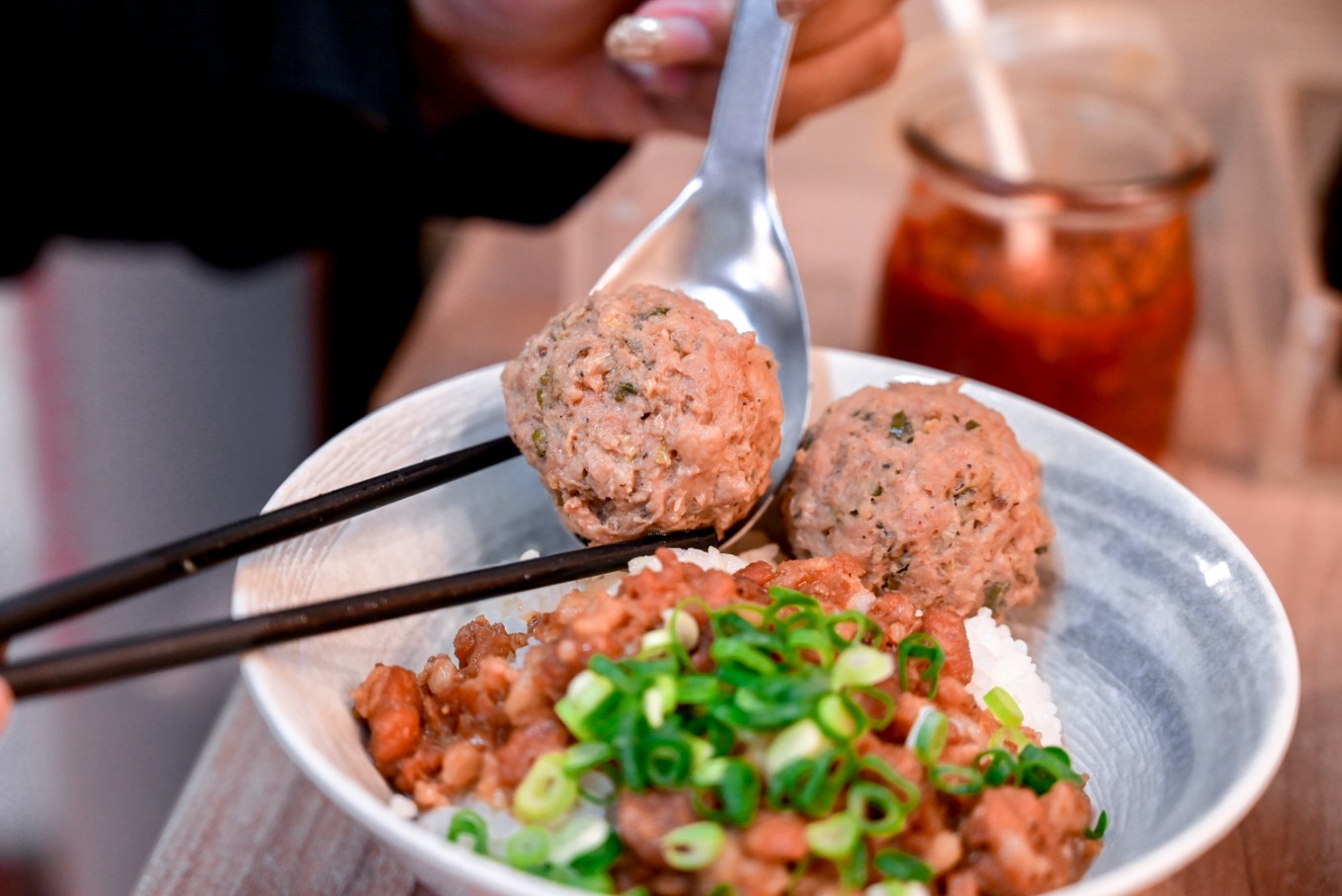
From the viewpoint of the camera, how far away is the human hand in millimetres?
2258

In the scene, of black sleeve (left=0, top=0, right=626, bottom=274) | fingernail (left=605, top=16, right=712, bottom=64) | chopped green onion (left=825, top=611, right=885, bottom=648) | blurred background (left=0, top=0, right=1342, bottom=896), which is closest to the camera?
chopped green onion (left=825, top=611, right=885, bottom=648)

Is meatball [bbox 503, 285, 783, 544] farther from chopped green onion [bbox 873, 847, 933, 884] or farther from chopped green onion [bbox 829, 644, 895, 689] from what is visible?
chopped green onion [bbox 873, 847, 933, 884]

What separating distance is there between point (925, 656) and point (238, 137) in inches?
86.1

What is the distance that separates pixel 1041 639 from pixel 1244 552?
34 cm

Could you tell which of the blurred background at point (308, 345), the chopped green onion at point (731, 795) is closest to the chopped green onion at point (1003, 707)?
the chopped green onion at point (731, 795)

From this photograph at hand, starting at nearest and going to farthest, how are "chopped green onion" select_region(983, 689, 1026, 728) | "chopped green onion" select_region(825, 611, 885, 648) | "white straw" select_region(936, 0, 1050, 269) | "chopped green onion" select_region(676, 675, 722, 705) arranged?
"chopped green onion" select_region(676, 675, 722, 705), "chopped green onion" select_region(825, 611, 885, 648), "chopped green onion" select_region(983, 689, 1026, 728), "white straw" select_region(936, 0, 1050, 269)

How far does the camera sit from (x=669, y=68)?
8.25 feet

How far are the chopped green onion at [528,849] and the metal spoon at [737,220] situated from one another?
3.29 feet

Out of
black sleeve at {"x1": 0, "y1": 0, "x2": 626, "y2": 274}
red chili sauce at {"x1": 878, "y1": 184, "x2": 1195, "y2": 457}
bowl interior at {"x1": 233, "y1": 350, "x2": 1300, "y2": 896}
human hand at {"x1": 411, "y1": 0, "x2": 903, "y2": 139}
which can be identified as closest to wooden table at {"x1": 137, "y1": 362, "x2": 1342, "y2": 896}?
bowl interior at {"x1": 233, "y1": 350, "x2": 1300, "y2": 896}

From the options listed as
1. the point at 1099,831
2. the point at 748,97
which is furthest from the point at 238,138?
the point at 1099,831

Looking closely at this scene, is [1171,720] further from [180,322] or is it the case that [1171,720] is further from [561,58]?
[180,322]

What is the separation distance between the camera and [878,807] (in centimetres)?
126

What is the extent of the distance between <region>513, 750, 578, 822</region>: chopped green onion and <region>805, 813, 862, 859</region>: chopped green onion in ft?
0.87

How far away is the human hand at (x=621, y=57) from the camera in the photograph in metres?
2.26
